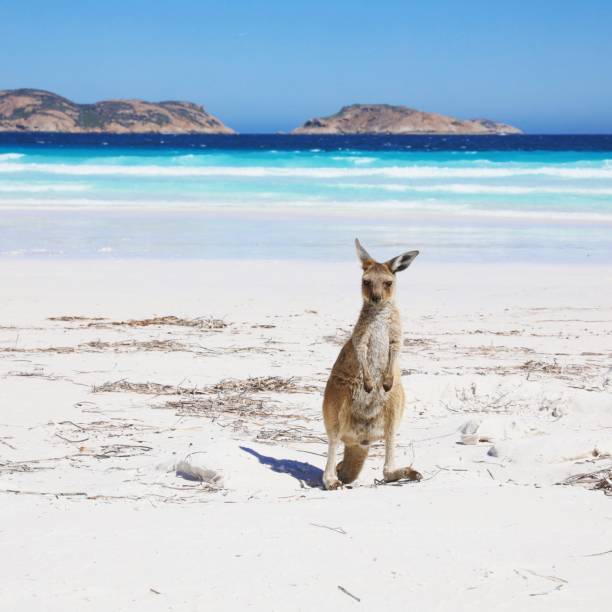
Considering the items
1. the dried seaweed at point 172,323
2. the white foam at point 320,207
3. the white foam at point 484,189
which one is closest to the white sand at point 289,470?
the dried seaweed at point 172,323

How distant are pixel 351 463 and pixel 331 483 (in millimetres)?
337

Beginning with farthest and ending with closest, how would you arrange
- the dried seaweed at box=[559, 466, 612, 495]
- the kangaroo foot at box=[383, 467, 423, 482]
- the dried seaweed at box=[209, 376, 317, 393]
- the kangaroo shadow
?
the dried seaweed at box=[209, 376, 317, 393], the kangaroo shadow, the kangaroo foot at box=[383, 467, 423, 482], the dried seaweed at box=[559, 466, 612, 495]

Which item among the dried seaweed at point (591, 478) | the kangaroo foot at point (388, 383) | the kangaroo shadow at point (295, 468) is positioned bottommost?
the kangaroo shadow at point (295, 468)

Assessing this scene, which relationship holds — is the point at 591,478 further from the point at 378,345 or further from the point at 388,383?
the point at 378,345

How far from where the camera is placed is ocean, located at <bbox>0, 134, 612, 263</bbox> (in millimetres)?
15266

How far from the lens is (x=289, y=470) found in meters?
4.48

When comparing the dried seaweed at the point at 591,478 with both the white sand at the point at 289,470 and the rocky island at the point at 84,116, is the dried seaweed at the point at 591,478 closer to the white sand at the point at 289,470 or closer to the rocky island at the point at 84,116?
the white sand at the point at 289,470

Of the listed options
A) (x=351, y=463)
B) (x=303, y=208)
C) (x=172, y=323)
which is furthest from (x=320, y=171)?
(x=351, y=463)

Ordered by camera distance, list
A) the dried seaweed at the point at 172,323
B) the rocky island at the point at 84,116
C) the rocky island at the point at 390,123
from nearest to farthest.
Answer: the dried seaweed at the point at 172,323, the rocky island at the point at 84,116, the rocky island at the point at 390,123

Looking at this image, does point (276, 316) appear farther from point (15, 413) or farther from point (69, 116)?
point (69, 116)

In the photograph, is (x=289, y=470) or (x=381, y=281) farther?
(x=289, y=470)

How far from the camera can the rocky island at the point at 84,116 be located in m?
113

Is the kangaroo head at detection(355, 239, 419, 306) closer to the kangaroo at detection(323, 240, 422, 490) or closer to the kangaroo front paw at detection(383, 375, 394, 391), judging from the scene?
the kangaroo at detection(323, 240, 422, 490)

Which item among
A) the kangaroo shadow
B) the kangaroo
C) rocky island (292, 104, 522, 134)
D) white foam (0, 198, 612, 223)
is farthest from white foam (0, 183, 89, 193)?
rocky island (292, 104, 522, 134)
